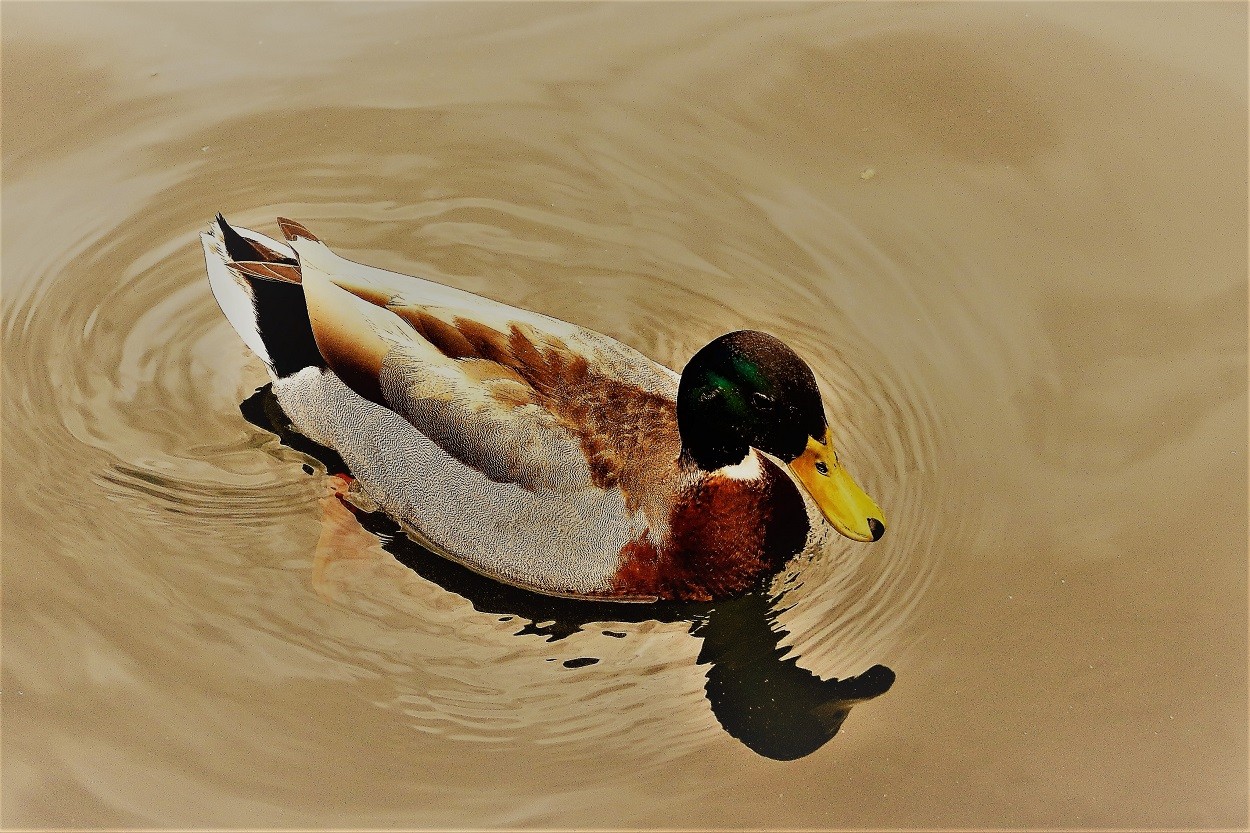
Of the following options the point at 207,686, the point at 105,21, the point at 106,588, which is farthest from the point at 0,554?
the point at 105,21

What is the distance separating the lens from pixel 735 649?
4.70 m

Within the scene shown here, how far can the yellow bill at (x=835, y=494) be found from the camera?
14.1 ft

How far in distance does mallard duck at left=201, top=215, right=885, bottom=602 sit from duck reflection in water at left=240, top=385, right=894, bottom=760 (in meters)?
0.07

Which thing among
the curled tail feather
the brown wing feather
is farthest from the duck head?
the curled tail feather

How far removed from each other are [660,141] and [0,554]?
3.59 m

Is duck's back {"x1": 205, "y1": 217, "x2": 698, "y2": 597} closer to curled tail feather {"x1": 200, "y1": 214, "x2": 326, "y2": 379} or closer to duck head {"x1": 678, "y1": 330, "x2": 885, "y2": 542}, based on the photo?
curled tail feather {"x1": 200, "y1": 214, "x2": 326, "y2": 379}

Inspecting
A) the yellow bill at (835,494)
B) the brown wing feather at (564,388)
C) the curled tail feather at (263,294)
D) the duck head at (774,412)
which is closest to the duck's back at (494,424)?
the brown wing feather at (564,388)

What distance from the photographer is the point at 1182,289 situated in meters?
5.88

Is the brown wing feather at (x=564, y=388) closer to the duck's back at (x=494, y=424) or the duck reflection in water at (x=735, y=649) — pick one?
the duck's back at (x=494, y=424)

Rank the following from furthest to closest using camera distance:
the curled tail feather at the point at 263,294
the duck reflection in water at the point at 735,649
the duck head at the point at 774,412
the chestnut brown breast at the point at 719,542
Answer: the curled tail feather at the point at 263,294 → the chestnut brown breast at the point at 719,542 → the duck reflection in water at the point at 735,649 → the duck head at the point at 774,412

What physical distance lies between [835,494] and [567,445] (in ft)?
3.05

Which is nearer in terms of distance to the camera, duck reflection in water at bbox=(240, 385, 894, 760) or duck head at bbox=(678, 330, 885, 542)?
duck head at bbox=(678, 330, 885, 542)

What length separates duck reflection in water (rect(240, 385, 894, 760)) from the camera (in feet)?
14.7

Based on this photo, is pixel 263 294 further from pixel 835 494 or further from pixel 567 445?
pixel 835 494
